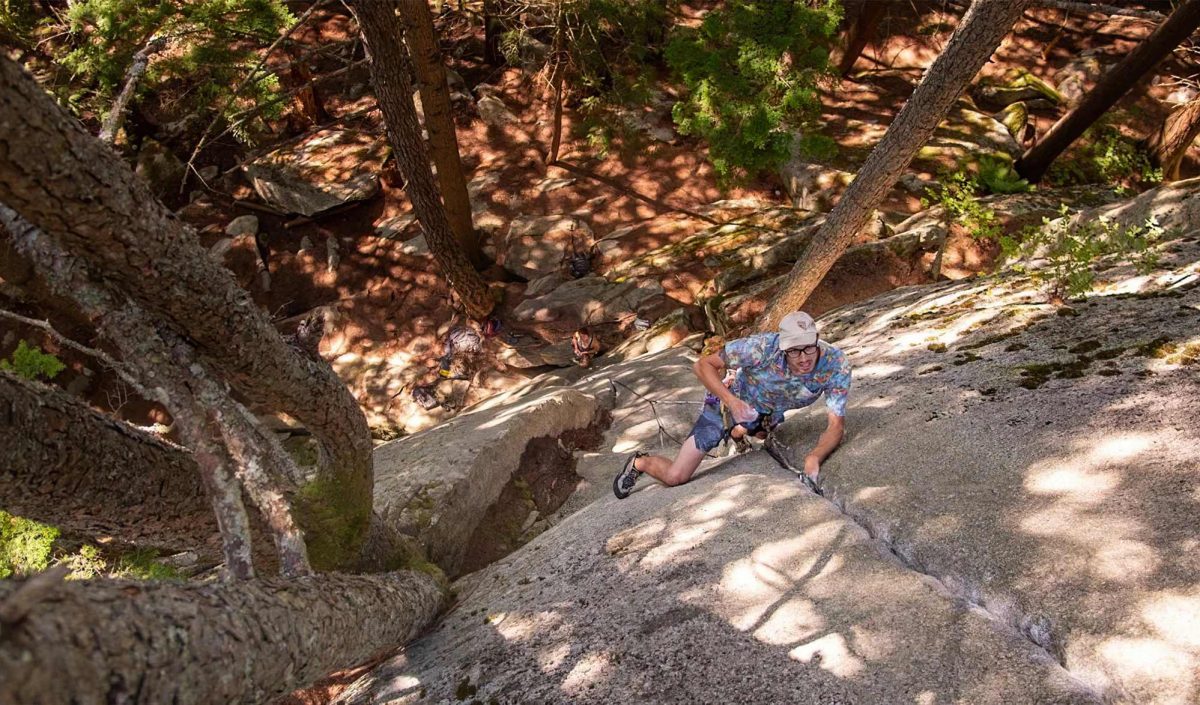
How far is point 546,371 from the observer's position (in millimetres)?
12672

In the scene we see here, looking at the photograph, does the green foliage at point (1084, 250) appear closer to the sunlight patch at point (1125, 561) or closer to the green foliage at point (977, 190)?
the sunlight patch at point (1125, 561)

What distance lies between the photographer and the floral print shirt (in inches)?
199

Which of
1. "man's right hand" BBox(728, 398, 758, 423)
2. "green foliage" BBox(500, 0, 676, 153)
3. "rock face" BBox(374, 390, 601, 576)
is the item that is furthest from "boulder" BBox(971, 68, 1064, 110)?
"man's right hand" BBox(728, 398, 758, 423)

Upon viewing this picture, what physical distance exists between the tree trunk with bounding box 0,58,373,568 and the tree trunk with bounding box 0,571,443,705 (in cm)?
91

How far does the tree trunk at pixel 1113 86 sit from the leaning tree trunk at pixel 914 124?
805 centimetres

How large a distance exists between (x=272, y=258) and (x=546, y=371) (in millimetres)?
8100

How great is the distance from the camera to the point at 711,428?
18.9 ft

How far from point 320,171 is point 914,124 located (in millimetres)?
14211

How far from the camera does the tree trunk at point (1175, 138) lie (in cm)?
1294

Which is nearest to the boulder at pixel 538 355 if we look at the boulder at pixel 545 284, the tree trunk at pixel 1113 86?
the boulder at pixel 545 284

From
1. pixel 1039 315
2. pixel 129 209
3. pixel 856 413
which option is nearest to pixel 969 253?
pixel 1039 315

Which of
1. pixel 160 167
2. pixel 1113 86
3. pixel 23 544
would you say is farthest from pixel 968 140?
pixel 160 167

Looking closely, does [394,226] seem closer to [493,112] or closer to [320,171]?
[320,171]

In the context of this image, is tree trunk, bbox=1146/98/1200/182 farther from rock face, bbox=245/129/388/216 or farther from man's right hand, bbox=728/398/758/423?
rock face, bbox=245/129/388/216
